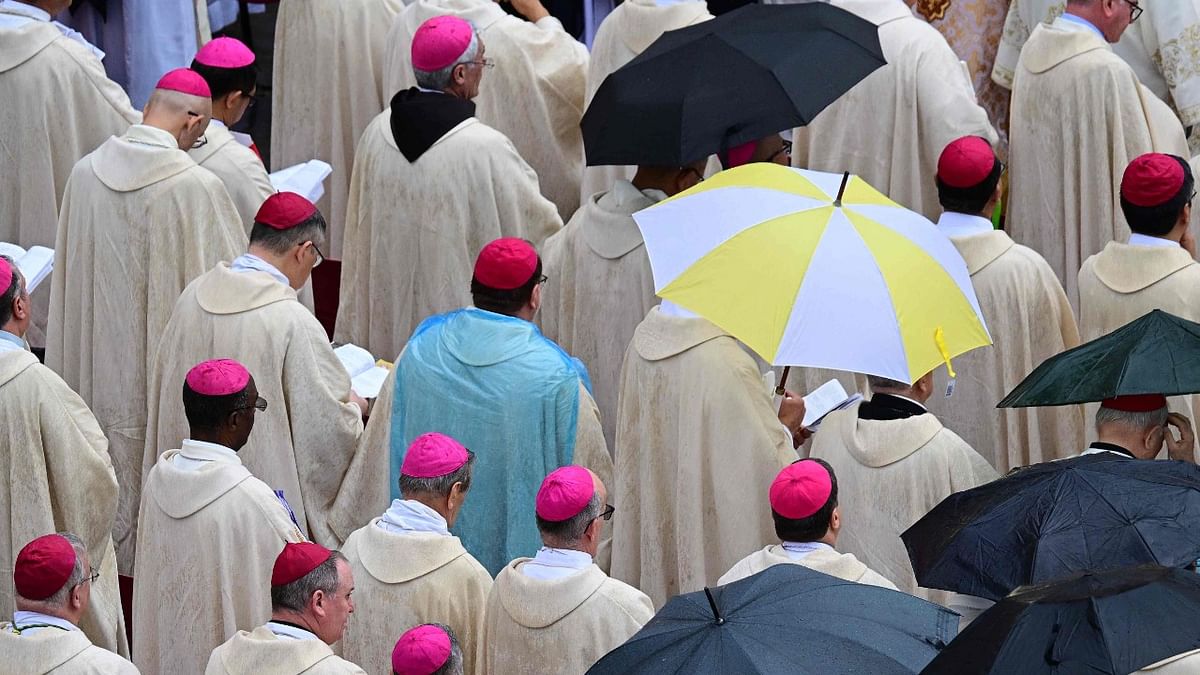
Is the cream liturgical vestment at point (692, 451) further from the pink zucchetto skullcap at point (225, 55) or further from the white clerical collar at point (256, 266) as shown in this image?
the pink zucchetto skullcap at point (225, 55)

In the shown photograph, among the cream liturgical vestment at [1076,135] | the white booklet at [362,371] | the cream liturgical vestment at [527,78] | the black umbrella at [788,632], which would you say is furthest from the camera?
the cream liturgical vestment at [527,78]

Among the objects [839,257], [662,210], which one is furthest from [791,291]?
[662,210]

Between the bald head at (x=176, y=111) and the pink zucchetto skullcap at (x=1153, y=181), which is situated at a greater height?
the pink zucchetto skullcap at (x=1153, y=181)

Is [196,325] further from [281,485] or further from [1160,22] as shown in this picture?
[1160,22]

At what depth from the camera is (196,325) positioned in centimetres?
784

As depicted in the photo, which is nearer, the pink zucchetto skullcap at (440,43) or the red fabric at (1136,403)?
the red fabric at (1136,403)

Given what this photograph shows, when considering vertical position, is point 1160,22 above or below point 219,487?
above

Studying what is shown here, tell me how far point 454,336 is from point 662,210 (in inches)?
43.4

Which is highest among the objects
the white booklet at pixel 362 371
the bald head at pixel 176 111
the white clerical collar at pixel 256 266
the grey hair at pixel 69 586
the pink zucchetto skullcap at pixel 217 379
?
the bald head at pixel 176 111

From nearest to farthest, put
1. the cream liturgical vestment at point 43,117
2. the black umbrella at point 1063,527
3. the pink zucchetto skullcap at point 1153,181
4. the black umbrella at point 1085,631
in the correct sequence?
the black umbrella at point 1085,631 < the black umbrella at point 1063,527 < the pink zucchetto skullcap at point 1153,181 < the cream liturgical vestment at point 43,117

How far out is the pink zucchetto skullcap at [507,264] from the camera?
7496 mm

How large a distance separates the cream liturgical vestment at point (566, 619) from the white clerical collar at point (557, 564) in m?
0.02

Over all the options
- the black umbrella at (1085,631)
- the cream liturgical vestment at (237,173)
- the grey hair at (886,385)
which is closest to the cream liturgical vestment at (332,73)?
the cream liturgical vestment at (237,173)

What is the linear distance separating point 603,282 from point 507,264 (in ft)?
2.62
